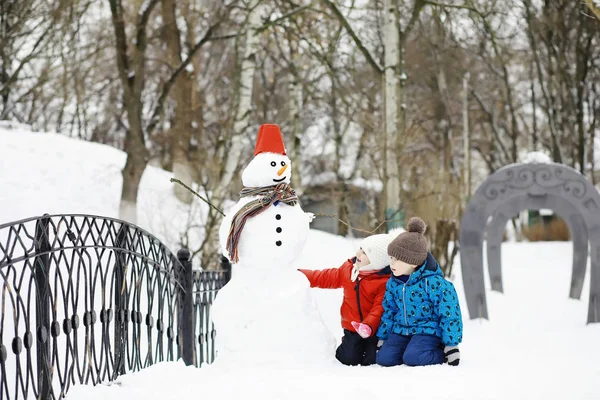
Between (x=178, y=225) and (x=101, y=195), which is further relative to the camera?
(x=178, y=225)

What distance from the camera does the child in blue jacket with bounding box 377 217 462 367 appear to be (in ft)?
15.3

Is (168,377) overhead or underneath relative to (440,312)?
underneath

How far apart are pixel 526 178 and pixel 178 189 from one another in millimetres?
7226

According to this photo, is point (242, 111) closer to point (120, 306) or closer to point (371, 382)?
point (120, 306)

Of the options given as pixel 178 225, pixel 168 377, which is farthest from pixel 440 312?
pixel 178 225

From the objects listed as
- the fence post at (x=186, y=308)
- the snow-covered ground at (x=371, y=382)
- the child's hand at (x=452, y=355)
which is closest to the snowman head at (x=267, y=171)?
the snow-covered ground at (x=371, y=382)

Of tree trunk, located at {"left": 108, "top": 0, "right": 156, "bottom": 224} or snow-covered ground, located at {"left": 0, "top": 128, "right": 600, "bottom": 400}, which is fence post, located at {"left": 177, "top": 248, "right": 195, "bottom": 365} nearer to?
snow-covered ground, located at {"left": 0, "top": 128, "right": 600, "bottom": 400}

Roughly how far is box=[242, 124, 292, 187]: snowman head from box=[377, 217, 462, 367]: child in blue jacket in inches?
34.6

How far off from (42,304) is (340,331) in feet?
15.2

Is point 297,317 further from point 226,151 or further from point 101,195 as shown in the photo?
point 101,195

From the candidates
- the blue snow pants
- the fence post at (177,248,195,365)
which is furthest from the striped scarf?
the fence post at (177,248,195,365)

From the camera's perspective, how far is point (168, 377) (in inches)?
171

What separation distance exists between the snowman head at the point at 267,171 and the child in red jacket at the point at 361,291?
2.38 feet

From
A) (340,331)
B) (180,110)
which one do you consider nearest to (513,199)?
(340,331)
